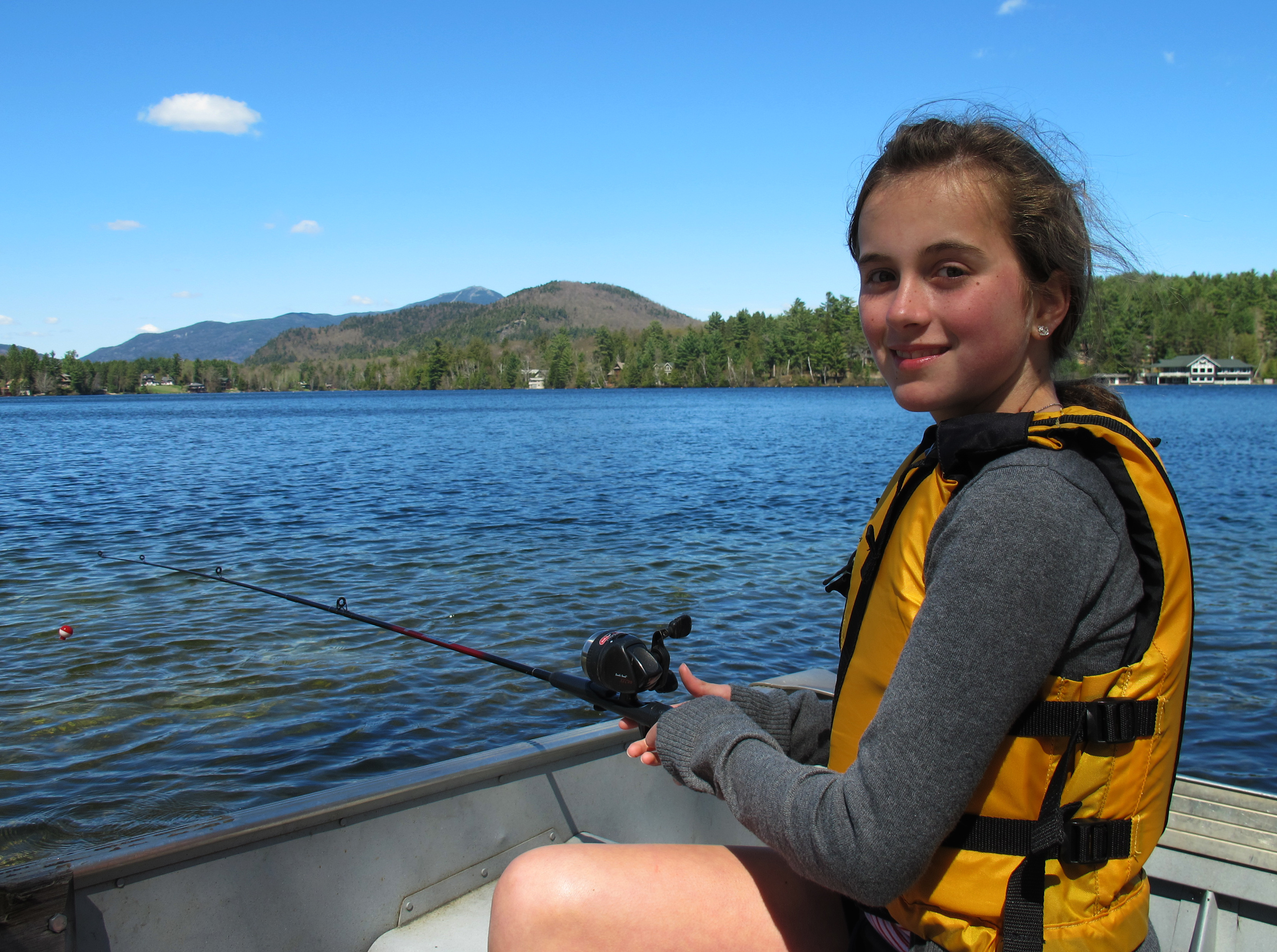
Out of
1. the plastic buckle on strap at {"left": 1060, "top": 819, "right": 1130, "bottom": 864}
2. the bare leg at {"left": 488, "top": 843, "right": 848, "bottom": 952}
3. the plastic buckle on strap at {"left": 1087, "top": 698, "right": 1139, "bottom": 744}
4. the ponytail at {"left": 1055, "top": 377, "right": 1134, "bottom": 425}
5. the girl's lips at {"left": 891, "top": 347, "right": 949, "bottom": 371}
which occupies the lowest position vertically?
the bare leg at {"left": 488, "top": 843, "right": 848, "bottom": 952}

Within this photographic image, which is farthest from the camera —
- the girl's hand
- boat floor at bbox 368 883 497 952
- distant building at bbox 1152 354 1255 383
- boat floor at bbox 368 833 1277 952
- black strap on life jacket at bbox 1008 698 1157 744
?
distant building at bbox 1152 354 1255 383

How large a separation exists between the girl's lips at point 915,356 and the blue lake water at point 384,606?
6.07 meters

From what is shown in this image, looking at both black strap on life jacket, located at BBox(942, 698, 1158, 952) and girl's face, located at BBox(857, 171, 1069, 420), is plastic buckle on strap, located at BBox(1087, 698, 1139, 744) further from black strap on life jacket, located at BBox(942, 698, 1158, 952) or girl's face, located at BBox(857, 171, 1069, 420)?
girl's face, located at BBox(857, 171, 1069, 420)

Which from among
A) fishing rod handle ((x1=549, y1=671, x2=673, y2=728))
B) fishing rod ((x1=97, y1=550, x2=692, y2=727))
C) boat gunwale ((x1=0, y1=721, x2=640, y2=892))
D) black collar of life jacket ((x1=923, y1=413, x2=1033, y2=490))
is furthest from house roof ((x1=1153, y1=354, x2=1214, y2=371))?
black collar of life jacket ((x1=923, y1=413, x2=1033, y2=490))

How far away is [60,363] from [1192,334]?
624ft

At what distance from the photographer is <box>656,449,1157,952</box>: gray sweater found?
124 centimetres

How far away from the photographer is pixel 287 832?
2592mm

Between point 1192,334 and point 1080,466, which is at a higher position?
point 1192,334

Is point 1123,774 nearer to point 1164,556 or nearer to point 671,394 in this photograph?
point 1164,556

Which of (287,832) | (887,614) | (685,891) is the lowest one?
(287,832)

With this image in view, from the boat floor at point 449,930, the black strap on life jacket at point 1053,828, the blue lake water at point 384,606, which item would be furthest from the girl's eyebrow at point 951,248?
the blue lake water at point 384,606

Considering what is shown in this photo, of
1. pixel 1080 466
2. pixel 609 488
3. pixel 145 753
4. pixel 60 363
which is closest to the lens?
pixel 1080 466

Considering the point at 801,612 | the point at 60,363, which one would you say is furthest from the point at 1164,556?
the point at 60,363

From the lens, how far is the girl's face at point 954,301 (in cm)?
151
